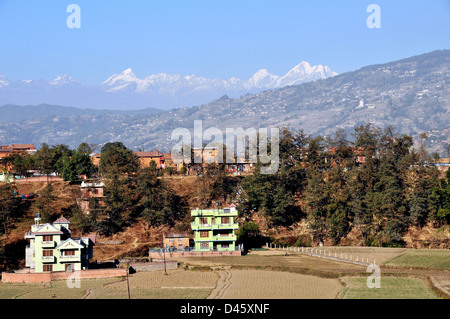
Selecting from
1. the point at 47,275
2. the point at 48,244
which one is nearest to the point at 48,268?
the point at 47,275

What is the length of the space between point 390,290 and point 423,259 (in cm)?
1506

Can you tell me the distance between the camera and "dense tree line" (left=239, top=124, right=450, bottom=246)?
2869 inches

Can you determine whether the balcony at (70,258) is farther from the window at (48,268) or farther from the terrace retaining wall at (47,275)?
the terrace retaining wall at (47,275)

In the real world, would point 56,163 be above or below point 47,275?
above

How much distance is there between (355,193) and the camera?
7594 centimetres

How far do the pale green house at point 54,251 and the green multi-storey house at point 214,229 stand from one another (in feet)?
39.4

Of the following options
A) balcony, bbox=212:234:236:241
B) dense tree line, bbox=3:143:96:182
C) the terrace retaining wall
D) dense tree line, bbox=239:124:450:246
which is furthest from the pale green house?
dense tree line, bbox=3:143:96:182

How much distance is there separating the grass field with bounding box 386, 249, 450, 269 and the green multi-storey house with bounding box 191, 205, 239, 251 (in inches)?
634

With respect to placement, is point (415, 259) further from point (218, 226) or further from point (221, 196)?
point (221, 196)

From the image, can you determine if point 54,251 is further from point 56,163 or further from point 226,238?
point 56,163

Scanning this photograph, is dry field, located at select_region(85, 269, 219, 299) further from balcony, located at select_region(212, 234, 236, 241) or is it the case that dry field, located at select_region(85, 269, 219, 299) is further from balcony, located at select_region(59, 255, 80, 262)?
balcony, located at select_region(212, 234, 236, 241)

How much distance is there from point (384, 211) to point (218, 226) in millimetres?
18416

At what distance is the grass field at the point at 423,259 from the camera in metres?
57.9
